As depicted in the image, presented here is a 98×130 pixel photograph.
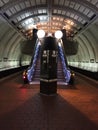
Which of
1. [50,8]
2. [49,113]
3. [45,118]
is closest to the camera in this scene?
[45,118]

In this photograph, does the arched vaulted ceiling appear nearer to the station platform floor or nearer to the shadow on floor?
the station platform floor

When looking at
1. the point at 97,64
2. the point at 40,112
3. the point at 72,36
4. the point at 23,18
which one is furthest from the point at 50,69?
the point at 72,36

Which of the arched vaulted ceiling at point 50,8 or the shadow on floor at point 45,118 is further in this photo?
the arched vaulted ceiling at point 50,8

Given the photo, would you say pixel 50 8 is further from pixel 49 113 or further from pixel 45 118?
pixel 45 118

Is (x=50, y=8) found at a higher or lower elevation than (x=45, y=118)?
higher

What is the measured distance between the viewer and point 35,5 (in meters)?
24.9

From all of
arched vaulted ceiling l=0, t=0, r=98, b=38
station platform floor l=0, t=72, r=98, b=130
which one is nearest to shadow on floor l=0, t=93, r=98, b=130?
station platform floor l=0, t=72, r=98, b=130

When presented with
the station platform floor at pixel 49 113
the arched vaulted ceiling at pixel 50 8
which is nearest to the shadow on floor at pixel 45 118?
the station platform floor at pixel 49 113

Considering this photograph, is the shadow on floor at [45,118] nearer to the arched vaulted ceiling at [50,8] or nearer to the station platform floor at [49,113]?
the station platform floor at [49,113]

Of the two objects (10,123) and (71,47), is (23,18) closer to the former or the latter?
(71,47)

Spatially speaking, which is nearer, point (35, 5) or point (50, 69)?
point (50, 69)

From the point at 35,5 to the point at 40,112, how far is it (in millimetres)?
17865

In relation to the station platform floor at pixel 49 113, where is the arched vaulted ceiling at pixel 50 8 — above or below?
above

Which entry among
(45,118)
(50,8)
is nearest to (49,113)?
(45,118)
